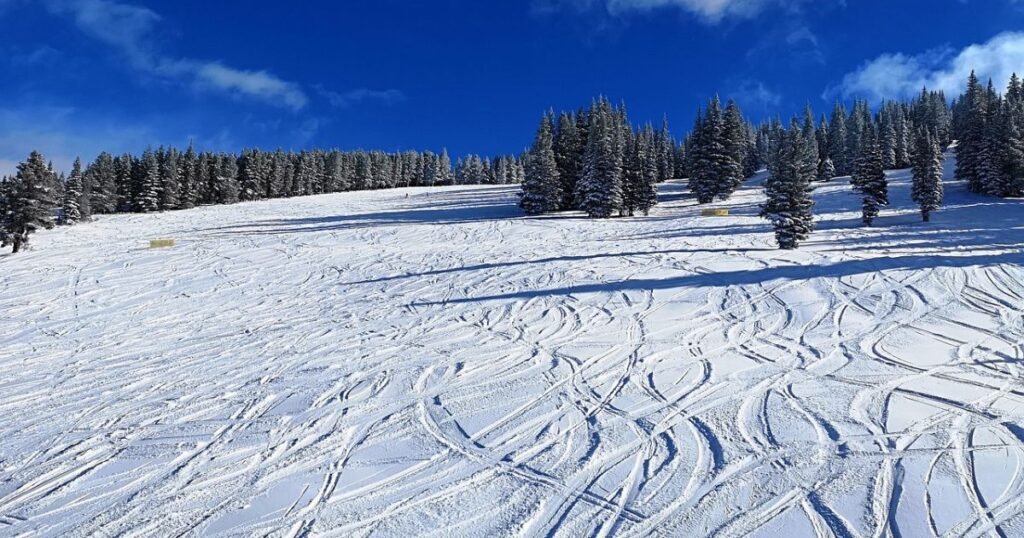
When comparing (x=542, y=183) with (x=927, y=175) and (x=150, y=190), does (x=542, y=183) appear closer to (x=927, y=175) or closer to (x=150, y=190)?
(x=927, y=175)

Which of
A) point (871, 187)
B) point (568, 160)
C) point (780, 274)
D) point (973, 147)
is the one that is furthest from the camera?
point (568, 160)

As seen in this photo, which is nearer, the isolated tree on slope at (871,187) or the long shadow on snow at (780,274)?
the long shadow on snow at (780,274)

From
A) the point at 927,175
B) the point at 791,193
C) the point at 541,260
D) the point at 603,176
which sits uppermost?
the point at 603,176

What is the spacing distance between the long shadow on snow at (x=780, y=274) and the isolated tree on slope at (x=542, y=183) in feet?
97.5

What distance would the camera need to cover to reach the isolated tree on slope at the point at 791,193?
26.2m

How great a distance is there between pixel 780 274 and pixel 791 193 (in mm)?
10420

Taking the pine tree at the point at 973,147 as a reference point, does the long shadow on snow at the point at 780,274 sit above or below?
below

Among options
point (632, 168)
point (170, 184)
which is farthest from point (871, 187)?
point (170, 184)

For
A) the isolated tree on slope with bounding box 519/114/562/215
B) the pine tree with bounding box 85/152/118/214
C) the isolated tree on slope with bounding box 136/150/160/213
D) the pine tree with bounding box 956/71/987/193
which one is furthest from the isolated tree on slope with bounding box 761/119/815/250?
the pine tree with bounding box 85/152/118/214

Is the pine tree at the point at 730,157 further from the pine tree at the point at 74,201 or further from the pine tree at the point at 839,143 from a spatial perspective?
the pine tree at the point at 74,201

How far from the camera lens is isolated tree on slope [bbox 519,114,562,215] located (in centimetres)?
4800

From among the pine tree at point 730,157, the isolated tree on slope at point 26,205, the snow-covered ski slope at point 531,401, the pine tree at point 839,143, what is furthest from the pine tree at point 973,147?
the isolated tree on slope at point 26,205

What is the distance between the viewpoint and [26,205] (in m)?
34.5

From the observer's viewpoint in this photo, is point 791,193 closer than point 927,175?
Yes
